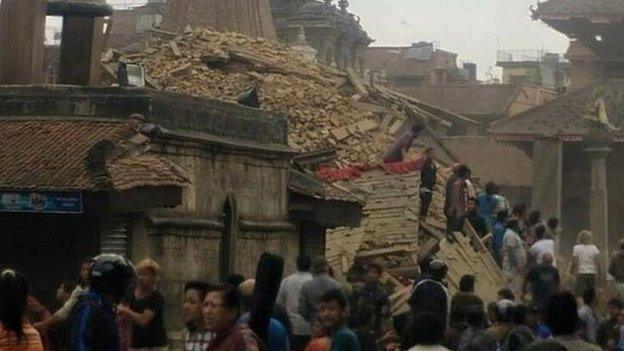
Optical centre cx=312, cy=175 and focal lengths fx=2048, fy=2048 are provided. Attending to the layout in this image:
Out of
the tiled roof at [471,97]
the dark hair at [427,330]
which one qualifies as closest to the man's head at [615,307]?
the dark hair at [427,330]

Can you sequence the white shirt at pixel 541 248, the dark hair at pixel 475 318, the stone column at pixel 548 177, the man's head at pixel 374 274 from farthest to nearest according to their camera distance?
1. the stone column at pixel 548 177
2. the white shirt at pixel 541 248
3. the man's head at pixel 374 274
4. the dark hair at pixel 475 318

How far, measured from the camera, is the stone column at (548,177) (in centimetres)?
5028

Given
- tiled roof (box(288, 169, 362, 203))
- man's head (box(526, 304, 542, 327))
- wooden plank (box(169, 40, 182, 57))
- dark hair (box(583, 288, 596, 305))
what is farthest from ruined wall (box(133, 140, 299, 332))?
wooden plank (box(169, 40, 182, 57))

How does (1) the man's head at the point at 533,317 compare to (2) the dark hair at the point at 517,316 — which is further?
(1) the man's head at the point at 533,317

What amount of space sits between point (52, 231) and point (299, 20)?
51503 mm

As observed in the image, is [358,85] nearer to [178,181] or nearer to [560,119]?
[560,119]

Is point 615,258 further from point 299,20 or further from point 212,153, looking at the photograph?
point 299,20

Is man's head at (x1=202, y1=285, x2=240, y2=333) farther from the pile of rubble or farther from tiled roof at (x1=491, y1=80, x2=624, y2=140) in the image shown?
tiled roof at (x1=491, y1=80, x2=624, y2=140)

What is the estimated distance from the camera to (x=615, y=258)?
2466cm

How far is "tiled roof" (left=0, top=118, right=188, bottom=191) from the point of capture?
1911cm

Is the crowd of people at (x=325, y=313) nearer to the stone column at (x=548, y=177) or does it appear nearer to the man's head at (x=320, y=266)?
the man's head at (x=320, y=266)

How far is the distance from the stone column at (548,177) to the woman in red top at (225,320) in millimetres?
39528

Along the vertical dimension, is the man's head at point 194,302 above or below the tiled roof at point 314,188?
below

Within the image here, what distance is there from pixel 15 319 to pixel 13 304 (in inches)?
3.3
